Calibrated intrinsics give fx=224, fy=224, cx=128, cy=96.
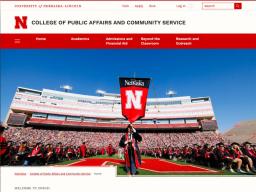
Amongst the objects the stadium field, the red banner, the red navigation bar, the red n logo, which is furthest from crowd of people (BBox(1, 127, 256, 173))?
the red banner

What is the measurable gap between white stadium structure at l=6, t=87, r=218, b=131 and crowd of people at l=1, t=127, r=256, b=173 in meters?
1.34

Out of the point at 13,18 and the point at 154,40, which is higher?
the point at 13,18

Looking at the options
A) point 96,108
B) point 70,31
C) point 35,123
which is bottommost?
point 70,31

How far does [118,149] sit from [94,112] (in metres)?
17.2

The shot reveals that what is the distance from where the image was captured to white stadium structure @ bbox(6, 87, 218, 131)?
26.4 meters

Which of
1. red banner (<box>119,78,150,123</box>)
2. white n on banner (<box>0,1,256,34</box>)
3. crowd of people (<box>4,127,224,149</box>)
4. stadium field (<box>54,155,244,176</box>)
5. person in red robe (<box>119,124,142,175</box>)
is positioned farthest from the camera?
crowd of people (<box>4,127,224,149</box>)

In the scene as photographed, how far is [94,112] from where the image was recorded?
29.4 metres

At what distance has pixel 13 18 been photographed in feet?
13.9

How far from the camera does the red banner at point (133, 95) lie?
4762 mm

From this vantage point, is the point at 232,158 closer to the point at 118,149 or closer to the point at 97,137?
the point at 118,149

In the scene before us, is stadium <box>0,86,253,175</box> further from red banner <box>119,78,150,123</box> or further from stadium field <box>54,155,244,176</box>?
red banner <box>119,78,150,123</box>

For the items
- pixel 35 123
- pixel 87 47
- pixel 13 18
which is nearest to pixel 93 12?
pixel 87 47
